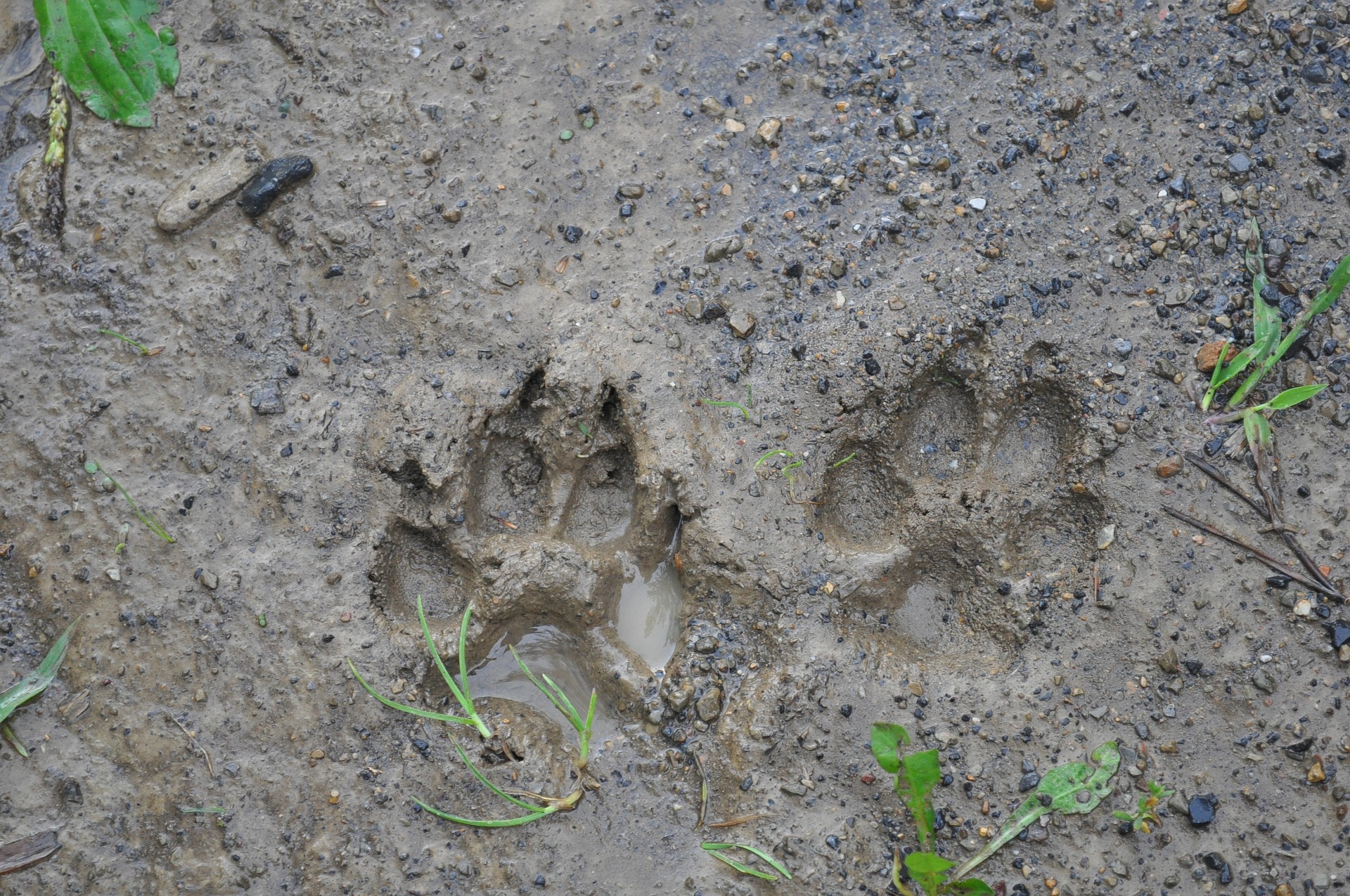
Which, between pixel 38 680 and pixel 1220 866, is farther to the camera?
pixel 38 680

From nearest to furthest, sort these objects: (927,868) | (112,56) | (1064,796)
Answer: (927,868)
(1064,796)
(112,56)

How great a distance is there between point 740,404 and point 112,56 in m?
2.07

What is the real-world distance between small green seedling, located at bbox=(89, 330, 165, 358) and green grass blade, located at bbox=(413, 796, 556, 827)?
55.8 inches

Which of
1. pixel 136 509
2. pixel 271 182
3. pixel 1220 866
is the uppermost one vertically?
pixel 271 182

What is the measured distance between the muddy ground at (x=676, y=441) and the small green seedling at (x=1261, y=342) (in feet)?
0.15

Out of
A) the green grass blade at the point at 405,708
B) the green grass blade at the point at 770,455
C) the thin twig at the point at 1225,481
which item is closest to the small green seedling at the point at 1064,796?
the thin twig at the point at 1225,481

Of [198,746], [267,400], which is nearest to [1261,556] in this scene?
[267,400]

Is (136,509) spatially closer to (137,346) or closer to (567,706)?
(137,346)

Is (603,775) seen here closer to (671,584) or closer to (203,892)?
(671,584)

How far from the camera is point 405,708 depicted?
2381 mm

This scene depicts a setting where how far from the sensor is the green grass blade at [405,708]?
2355 mm

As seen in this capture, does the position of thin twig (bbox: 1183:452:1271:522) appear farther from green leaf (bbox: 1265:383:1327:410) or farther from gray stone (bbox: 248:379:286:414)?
gray stone (bbox: 248:379:286:414)

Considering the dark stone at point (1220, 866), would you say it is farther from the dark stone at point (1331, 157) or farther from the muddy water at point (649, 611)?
the dark stone at point (1331, 157)

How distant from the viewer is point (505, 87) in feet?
8.86
